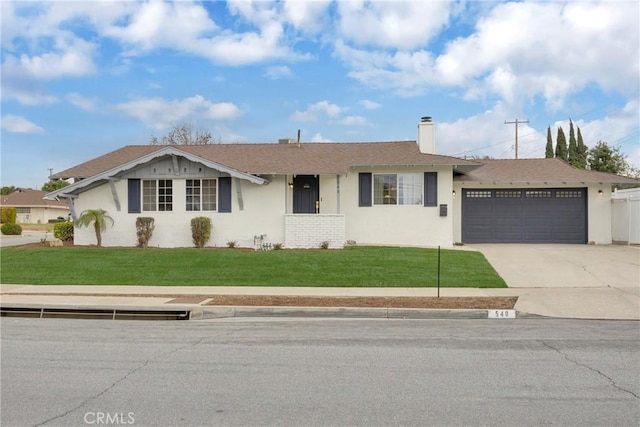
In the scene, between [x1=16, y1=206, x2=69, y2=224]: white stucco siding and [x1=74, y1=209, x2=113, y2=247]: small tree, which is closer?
[x1=74, y1=209, x2=113, y2=247]: small tree

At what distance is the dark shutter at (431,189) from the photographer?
20281 millimetres

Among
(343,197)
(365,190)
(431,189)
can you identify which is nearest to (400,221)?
(431,189)

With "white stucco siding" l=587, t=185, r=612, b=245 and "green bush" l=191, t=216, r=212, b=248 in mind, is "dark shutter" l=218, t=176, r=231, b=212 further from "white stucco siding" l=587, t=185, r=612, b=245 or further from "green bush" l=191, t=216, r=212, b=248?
"white stucco siding" l=587, t=185, r=612, b=245

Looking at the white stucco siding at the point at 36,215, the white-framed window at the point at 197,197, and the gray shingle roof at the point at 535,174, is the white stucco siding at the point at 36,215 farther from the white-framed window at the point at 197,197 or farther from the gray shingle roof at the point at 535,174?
the gray shingle roof at the point at 535,174

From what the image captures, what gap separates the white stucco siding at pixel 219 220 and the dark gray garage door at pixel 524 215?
8.46 meters

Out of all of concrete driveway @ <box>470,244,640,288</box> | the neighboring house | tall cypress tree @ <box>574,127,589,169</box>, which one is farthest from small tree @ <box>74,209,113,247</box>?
the neighboring house

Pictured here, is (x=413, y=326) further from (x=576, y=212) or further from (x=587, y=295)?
(x=576, y=212)

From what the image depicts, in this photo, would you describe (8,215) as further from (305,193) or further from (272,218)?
(272,218)

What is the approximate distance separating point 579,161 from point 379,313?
1680 inches

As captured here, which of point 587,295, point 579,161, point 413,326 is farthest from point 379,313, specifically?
point 579,161

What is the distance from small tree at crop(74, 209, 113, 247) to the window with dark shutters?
99 centimetres

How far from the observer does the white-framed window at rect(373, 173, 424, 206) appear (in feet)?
67.3

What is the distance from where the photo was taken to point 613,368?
636cm

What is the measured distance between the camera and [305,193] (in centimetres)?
2139
